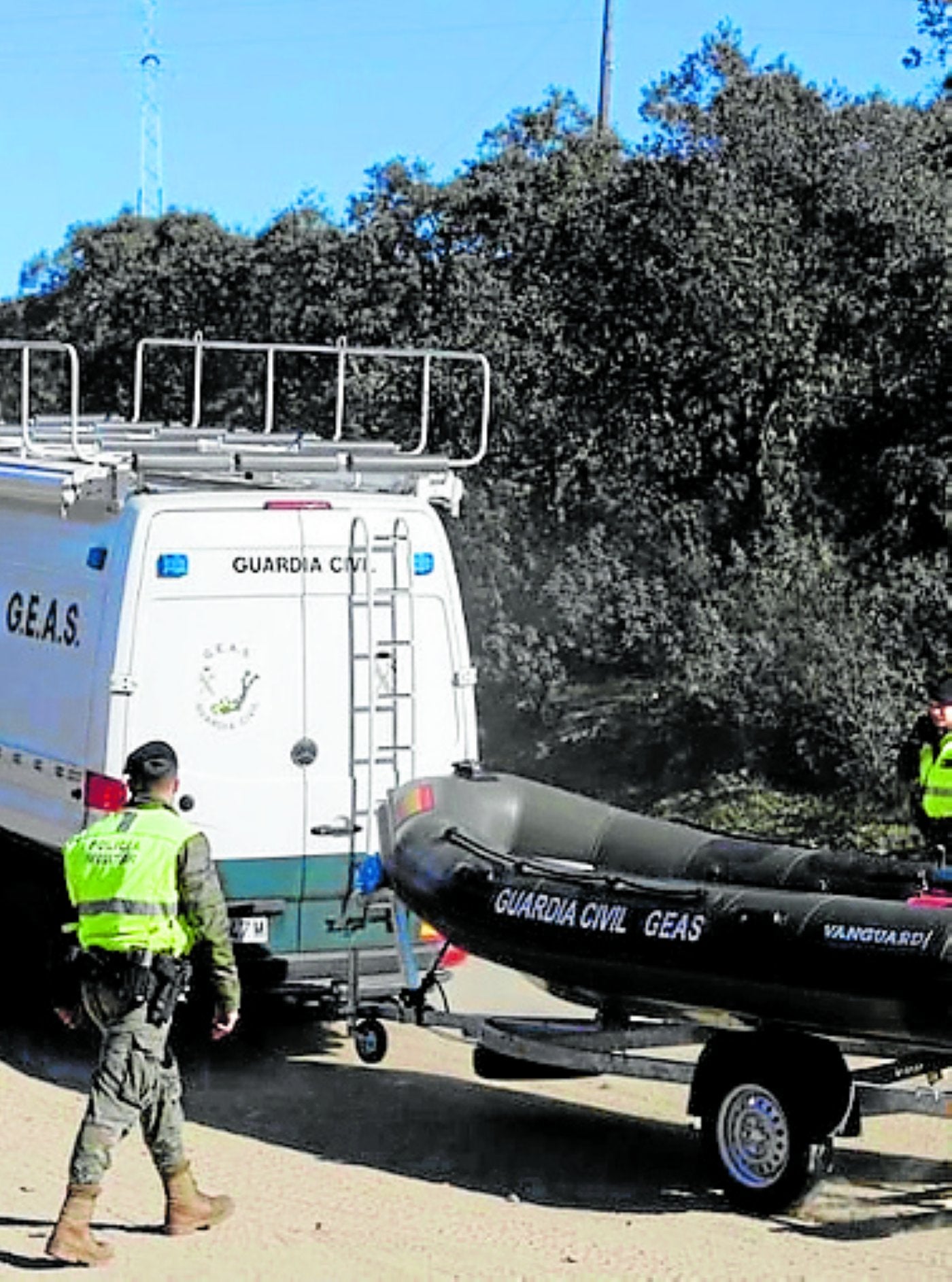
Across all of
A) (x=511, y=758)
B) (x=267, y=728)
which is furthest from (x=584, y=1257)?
(x=511, y=758)

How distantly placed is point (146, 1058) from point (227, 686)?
106 inches

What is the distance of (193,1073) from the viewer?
10.4 metres

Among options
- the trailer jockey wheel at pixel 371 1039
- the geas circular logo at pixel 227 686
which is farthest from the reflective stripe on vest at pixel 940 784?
the geas circular logo at pixel 227 686

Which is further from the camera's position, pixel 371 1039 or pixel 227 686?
pixel 227 686

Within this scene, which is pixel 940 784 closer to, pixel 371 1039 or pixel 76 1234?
pixel 371 1039

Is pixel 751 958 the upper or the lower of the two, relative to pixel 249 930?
upper

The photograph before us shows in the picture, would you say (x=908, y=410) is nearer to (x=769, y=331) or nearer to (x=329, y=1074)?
(x=769, y=331)

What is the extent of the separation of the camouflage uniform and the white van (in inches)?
83.2

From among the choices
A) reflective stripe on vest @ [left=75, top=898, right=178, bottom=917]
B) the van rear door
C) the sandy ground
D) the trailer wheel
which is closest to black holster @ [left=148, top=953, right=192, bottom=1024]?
reflective stripe on vest @ [left=75, top=898, right=178, bottom=917]

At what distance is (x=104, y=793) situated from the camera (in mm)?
9750

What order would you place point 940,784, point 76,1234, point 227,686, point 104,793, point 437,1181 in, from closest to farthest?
1. point 76,1234
2. point 437,1181
3. point 104,793
4. point 227,686
5. point 940,784

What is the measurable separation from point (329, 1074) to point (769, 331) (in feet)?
30.8

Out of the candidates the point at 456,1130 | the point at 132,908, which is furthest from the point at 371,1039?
the point at 132,908

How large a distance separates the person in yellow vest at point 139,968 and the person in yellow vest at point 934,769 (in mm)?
4795
